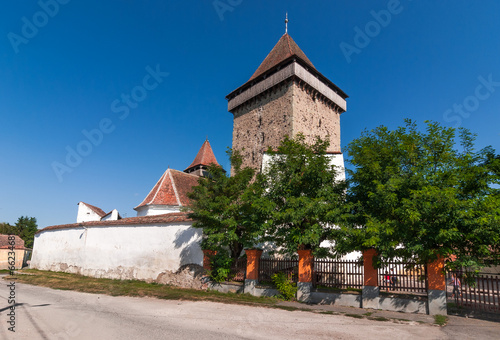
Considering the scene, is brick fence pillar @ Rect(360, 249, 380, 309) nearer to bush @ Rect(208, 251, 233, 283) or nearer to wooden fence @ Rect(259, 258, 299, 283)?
wooden fence @ Rect(259, 258, 299, 283)

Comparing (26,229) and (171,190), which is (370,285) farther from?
(26,229)

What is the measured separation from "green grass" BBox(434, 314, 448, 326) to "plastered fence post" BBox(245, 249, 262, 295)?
598cm

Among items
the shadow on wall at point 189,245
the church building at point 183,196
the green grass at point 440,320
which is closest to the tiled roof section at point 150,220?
the church building at point 183,196

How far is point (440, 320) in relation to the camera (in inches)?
324

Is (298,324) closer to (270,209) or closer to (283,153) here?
(270,209)

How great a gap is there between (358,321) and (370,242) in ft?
6.94

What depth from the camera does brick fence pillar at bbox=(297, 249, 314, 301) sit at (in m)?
11.0

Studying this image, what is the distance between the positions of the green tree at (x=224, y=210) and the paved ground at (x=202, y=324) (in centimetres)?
316

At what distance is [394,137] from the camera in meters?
10.8

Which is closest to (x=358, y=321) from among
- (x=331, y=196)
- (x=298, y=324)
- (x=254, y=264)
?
(x=298, y=324)

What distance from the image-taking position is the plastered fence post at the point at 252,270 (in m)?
12.0

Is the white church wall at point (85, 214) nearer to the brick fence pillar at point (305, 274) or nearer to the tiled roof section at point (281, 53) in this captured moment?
the tiled roof section at point (281, 53)

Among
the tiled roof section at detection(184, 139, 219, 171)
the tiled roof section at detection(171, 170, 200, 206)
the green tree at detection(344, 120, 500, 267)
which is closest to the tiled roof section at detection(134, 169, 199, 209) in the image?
the tiled roof section at detection(171, 170, 200, 206)

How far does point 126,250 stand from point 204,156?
71.5 ft
